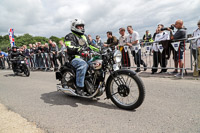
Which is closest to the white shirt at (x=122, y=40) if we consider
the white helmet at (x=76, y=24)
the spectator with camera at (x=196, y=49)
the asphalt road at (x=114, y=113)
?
the spectator with camera at (x=196, y=49)

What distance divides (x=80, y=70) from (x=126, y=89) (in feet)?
3.93

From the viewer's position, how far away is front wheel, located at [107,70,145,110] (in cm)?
278

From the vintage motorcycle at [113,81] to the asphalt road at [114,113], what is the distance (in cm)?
25

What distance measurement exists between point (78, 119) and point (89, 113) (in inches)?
12.0

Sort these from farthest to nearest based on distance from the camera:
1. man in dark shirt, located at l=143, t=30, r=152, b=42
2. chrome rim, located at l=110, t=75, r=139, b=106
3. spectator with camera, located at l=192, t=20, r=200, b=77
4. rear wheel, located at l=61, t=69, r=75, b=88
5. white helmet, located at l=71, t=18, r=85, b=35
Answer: man in dark shirt, located at l=143, t=30, r=152, b=42, spectator with camera, located at l=192, t=20, r=200, b=77, rear wheel, located at l=61, t=69, r=75, b=88, white helmet, located at l=71, t=18, r=85, b=35, chrome rim, located at l=110, t=75, r=139, b=106

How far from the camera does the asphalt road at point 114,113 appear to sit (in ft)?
7.66

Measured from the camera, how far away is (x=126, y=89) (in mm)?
3012

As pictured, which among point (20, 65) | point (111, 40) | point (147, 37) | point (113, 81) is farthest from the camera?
point (147, 37)

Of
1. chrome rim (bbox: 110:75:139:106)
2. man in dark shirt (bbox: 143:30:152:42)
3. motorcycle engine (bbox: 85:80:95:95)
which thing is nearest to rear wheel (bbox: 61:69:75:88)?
motorcycle engine (bbox: 85:80:95:95)

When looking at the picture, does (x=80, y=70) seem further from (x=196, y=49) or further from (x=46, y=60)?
(x=46, y=60)

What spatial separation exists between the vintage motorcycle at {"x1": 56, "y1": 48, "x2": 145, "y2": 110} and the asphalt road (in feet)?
0.82

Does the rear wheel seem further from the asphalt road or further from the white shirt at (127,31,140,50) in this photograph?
the white shirt at (127,31,140,50)

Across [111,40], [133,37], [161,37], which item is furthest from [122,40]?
[161,37]

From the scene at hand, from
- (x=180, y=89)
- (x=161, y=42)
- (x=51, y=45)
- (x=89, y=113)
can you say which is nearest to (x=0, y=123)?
(x=89, y=113)
